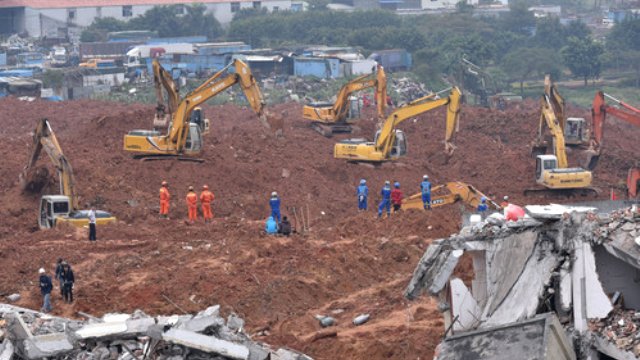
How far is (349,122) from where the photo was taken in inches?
1806

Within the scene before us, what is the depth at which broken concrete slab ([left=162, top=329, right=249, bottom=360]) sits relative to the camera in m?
15.0

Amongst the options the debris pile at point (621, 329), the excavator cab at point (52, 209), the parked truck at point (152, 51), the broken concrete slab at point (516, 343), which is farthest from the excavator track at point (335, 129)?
the debris pile at point (621, 329)

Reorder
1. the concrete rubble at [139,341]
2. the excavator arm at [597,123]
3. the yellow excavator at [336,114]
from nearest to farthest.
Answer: the concrete rubble at [139,341], the excavator arm at [597,123], the yellow excavator at [336,114]

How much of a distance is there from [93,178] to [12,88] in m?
30.6

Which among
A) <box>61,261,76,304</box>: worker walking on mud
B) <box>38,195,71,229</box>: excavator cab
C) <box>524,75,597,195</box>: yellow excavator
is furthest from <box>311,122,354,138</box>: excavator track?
<box>61,261,76,304</box>: worker walking on mud

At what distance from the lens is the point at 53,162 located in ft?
97.8

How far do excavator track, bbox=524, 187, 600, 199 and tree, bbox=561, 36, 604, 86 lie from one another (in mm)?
38650

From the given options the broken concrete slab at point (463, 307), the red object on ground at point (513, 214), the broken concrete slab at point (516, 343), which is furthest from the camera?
the red object on ground at point (513, 214)

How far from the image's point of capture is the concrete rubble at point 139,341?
49.5 ft

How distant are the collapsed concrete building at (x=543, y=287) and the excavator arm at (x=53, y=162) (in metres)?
15.1

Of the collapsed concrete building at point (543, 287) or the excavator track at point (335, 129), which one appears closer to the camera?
the collapsed concrete building at point (543, 287)

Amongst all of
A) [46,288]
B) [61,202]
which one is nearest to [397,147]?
[61,202]

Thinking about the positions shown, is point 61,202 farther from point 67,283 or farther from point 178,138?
point 67,283

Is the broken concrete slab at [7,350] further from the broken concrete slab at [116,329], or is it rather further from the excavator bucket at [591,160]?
the excavator bucket at [591,160]
